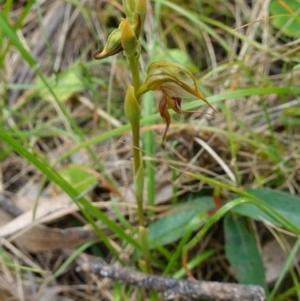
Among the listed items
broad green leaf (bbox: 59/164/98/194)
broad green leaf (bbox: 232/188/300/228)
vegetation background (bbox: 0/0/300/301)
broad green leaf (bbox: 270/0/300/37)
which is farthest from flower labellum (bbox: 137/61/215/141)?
broad green leaf (bbox: 270/0/300/37)

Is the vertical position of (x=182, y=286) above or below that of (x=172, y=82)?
below

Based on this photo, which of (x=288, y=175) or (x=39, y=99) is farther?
(x=39, y=99)

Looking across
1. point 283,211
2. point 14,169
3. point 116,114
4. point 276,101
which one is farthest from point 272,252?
point 14,169

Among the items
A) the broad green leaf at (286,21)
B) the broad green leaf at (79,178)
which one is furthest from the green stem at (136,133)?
the broad green leaf at (286,21)

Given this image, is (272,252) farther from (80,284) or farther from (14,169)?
(14,169)

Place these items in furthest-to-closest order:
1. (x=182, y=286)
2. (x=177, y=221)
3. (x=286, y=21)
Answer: (x=286, y=21) < (x=177, y=221) < (x=182, y=286)

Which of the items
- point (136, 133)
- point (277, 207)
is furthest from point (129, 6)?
point (277, 207)

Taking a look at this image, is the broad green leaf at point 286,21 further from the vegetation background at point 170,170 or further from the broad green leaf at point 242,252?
the broad green leaf at point 242,252

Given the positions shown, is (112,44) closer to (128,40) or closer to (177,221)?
(128,40)
